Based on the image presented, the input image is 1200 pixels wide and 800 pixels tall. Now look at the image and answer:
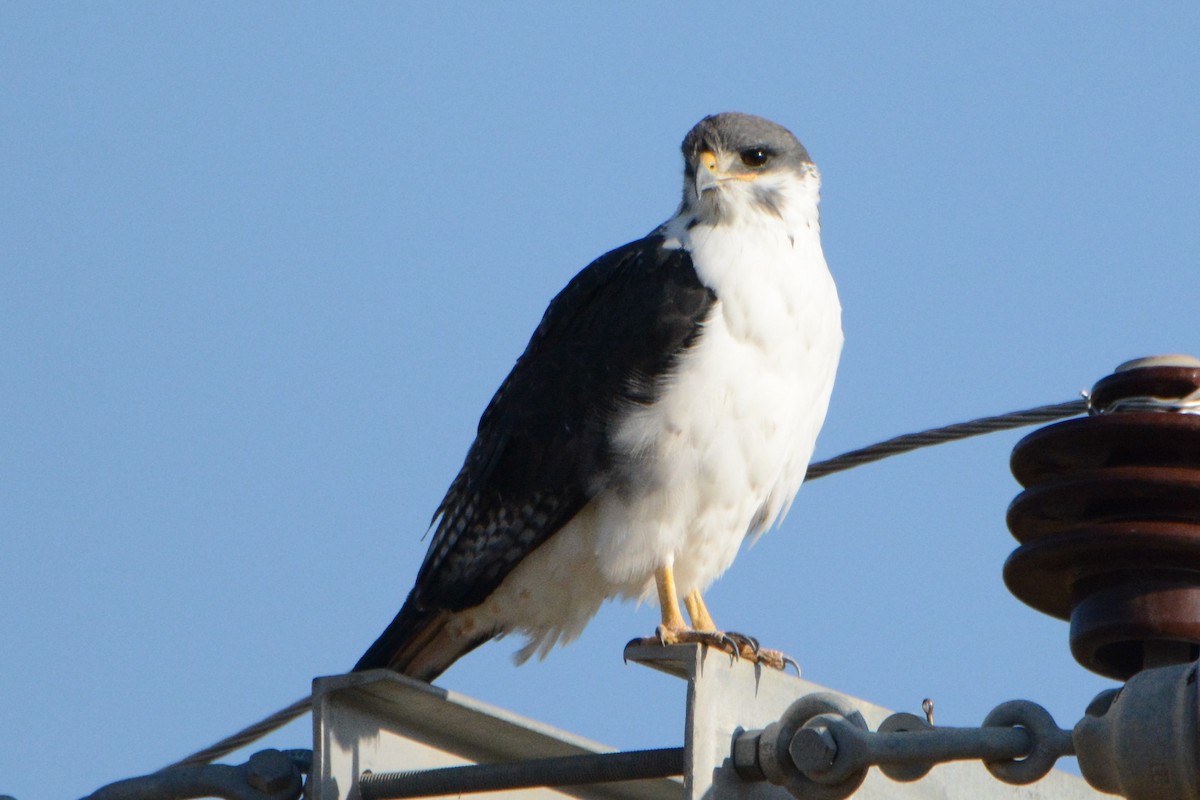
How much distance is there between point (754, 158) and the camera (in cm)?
696

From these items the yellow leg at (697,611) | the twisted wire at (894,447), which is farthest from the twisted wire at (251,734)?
the yellow leg at (697,611)

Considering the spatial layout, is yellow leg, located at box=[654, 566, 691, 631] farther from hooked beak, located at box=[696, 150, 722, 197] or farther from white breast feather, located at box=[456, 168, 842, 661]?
hooked beak, located at box=[696, 150, 722, 197]

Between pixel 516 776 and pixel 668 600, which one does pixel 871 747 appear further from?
pixel 668 600

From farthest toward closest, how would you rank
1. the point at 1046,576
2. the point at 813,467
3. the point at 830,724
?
the point at 813,467
the point at 1046,576
the point at 830,724

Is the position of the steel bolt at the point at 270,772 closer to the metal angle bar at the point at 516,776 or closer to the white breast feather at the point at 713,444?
the metal angle bar at the point at 516,776

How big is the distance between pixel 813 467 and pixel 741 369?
0.59 meters

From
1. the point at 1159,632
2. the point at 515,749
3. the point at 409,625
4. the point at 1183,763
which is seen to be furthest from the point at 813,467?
the point at 1183,763

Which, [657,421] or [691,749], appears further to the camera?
[657,421]

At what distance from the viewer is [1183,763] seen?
2.83m

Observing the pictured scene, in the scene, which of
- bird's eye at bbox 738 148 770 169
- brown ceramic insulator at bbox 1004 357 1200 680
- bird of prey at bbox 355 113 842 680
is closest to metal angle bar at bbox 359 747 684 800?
brown ceramic insulator at bbox 1004 357 1200 680

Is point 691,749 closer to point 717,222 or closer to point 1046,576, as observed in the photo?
point 1046,576

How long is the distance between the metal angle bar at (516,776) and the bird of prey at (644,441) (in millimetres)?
1755

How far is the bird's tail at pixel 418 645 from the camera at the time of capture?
6.01 meters

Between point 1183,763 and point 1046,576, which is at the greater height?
point 1046,576
